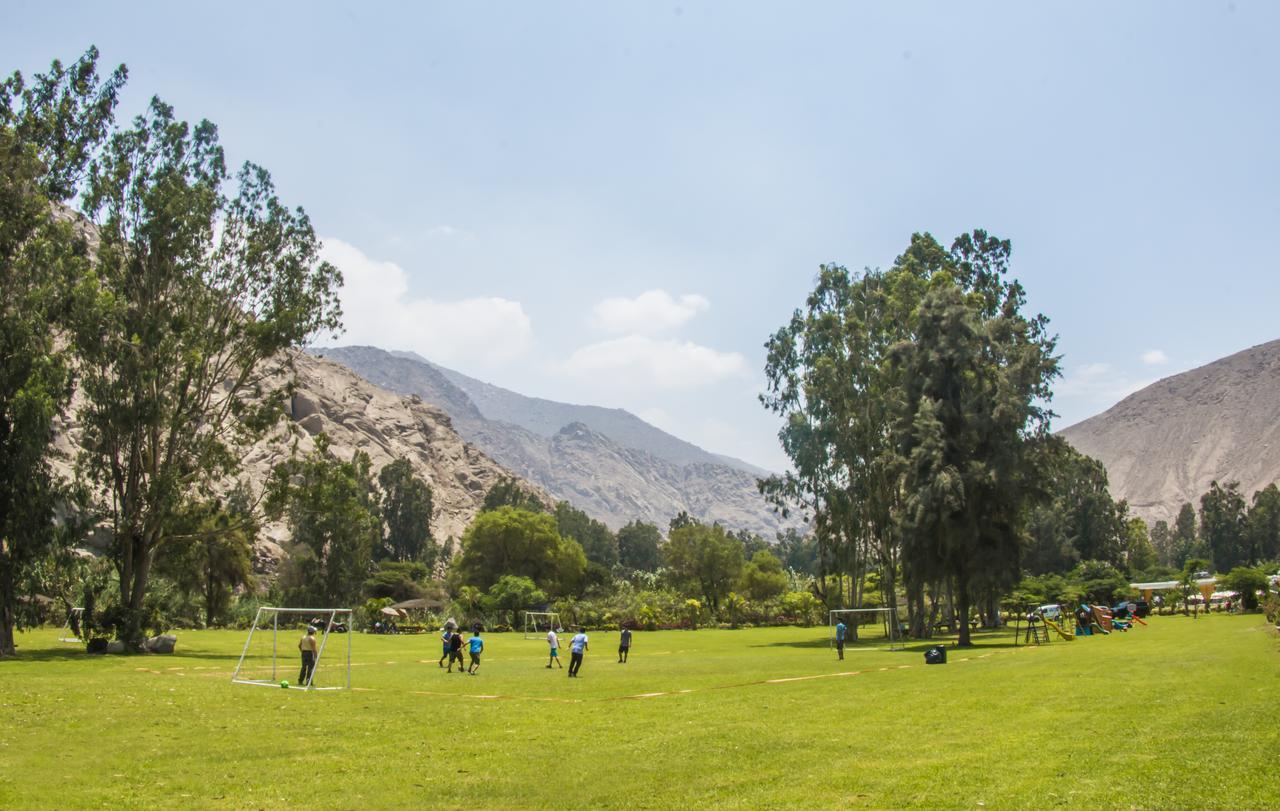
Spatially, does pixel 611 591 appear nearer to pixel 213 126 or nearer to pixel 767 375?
pixel 767 375

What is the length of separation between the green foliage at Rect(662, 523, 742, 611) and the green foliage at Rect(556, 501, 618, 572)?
5153cm

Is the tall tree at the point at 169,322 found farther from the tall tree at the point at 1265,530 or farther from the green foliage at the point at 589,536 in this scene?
the tall tree at the point at 1265,530

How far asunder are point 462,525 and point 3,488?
15093 cm

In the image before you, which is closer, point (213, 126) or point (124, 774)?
point (124, 774)

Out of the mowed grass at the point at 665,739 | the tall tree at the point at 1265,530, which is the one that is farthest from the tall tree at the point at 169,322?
the tall tree at the point at 1265,530

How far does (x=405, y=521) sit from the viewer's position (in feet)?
425

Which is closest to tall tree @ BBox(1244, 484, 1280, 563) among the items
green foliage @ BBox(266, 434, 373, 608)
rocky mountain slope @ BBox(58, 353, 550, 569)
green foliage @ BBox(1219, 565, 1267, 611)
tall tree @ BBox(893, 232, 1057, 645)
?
green foliage @ BBox(1219, 565, 1267, 611)

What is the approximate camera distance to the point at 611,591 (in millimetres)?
95938

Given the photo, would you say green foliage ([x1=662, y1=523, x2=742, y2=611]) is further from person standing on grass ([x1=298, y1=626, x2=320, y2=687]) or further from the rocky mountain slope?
the rocky mountain slope

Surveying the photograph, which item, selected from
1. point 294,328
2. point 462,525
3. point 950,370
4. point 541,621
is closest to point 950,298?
point 950,370

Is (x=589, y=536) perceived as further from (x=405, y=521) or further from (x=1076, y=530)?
(x=1076, y=530)

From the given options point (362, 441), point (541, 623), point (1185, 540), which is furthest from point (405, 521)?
point (1185, 540)

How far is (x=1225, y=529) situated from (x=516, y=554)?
9460 centimetres

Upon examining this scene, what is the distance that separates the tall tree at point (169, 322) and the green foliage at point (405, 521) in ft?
288
